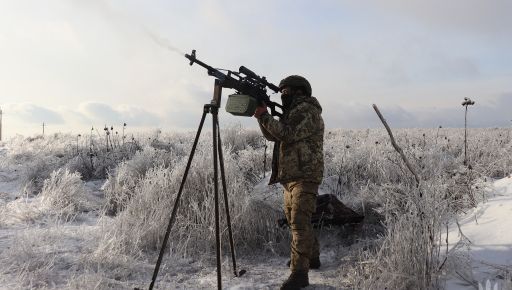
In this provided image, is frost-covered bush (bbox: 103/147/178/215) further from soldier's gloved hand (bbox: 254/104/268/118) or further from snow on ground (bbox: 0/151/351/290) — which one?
soldier's gloved hand (bbox: 254/104/268/118)

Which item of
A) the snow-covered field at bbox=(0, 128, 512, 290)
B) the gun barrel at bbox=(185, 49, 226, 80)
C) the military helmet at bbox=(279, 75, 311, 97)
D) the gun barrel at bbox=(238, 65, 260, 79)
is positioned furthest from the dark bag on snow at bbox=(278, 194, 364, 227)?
the gun barrel at bbox=(185, 49, 226, 80)

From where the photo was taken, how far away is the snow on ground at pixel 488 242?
343cm

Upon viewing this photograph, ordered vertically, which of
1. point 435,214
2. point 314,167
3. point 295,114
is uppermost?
point 295,114

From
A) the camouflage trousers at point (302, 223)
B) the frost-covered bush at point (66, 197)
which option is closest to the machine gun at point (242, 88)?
the camouflage trousers at point (302, 223)

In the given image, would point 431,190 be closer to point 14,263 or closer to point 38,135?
point 14,263

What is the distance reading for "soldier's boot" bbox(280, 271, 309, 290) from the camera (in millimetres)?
3727

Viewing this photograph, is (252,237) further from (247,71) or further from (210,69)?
(210,69)

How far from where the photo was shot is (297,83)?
4008 millimetres

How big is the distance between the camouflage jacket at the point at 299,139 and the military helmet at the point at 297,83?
0.13 metres

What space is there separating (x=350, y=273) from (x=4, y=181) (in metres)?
8.73

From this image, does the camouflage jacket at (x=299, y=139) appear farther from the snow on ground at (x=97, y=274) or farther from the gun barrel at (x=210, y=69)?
the snow on ground at (x=97, y=274)

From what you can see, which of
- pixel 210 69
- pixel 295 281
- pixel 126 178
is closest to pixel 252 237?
pixel 295 281

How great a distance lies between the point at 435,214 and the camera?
3395 millimetres

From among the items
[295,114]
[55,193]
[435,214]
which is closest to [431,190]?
[435,214]
